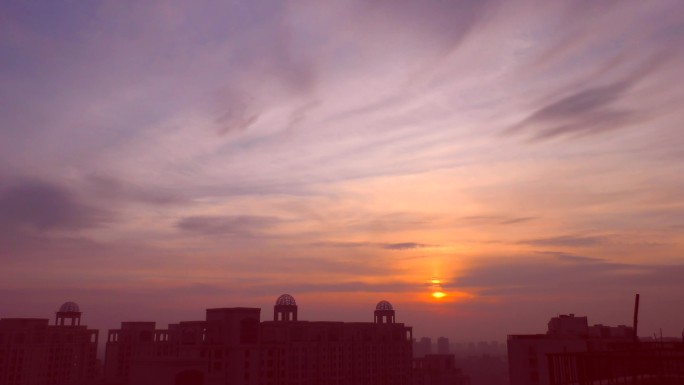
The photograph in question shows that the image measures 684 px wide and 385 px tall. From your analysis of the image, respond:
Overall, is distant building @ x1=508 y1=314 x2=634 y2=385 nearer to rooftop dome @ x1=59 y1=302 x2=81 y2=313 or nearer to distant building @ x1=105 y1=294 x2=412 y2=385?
distant building @ x1=105 y1=294 x2=412 y2=385

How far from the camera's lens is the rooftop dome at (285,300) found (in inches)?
5364

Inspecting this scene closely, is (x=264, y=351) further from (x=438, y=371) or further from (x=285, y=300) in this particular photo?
(x=438, y=371)

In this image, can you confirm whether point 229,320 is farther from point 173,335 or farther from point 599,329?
point 599,329

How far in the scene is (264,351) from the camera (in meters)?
117

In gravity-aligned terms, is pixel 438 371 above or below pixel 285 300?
below

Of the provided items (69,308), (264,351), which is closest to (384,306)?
(264,351)

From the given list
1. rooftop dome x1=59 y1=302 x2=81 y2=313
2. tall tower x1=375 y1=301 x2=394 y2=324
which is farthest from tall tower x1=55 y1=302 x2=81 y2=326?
tall tower x1=375 y1=301 x2=394 y2=324

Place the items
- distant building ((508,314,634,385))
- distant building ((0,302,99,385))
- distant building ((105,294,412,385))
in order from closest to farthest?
distant building ((508,314,634,385)) → distant building ((105,294,412,385)) → distant building ((0,302,99,385))

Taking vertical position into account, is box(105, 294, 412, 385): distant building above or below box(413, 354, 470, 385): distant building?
above

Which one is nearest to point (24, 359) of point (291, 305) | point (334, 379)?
point (291, 305)

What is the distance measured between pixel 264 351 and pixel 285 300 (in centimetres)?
2181

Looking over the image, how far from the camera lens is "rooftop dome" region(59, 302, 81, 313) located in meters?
149

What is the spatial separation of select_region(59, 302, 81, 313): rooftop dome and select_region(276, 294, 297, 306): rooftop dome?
59.6 metres

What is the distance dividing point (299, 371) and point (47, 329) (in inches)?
2643
